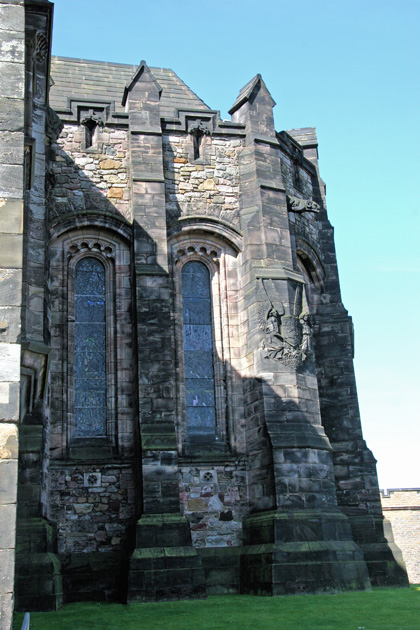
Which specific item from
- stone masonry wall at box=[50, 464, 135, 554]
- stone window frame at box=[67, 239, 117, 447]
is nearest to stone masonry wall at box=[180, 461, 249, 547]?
stone masonry wall at box=[50, 464, 135, 554]

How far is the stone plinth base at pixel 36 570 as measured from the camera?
10.2m

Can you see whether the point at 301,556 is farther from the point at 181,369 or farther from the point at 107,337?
the point at 107,337

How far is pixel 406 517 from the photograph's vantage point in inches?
1147

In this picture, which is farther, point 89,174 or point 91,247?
point 89,174

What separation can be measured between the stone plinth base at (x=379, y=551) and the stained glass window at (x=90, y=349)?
5287 mm

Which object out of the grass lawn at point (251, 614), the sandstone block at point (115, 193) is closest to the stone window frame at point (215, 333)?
the sandstone block at point (115, 193)

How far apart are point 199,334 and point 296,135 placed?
608 centimetres

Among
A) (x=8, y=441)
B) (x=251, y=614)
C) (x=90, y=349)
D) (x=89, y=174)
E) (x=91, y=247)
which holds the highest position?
(x=89, y=174)

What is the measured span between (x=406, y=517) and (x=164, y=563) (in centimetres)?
2054

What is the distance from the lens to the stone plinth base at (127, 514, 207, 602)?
10.8 metres

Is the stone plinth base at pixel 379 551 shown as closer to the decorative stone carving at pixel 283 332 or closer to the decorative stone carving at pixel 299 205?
the decorative stone carving at pixel 283 332

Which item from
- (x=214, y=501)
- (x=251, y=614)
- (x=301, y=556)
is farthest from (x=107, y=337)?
(x=251, y=614)

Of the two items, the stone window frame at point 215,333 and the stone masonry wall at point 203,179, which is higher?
the stone masonry wall at point 203,179

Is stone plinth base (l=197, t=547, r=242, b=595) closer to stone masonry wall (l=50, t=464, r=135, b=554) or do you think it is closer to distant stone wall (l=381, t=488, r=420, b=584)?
stone masonry wall (l=50, t=464, r=135, b=554)
